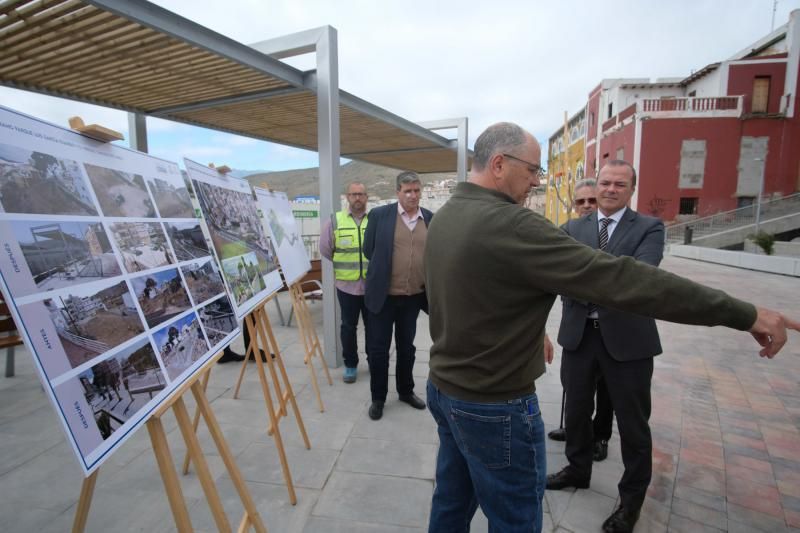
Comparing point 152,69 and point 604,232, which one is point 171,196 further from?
point 152,69

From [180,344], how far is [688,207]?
28395 millimetres

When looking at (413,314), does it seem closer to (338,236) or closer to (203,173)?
(338,236)

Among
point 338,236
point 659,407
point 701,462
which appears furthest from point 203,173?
point 659,407

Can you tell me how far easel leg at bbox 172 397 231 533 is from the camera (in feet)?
4.80

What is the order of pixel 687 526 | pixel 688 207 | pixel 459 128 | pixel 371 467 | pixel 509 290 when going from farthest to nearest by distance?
1. pixel 688 207
2. pixel 459 128
3. pixel 371 467
4. pixel 687 526
5. pixel 509 290

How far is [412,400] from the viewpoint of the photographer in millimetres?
3727

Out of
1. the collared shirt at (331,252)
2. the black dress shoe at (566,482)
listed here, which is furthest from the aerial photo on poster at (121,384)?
the collared shirt at (331,252)

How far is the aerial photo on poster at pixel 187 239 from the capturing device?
1.70 meters

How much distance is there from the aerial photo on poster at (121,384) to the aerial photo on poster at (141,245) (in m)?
0.27

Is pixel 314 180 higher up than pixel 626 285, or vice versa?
pixel 314 180

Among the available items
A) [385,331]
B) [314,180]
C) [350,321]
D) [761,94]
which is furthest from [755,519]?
[314,180]

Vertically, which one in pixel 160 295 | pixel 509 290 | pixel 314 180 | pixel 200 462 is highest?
pixel 314 180

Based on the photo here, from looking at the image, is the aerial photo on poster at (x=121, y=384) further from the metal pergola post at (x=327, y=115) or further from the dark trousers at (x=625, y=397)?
the metal pergola post at (x=327, y=115)

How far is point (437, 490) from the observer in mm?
1687
